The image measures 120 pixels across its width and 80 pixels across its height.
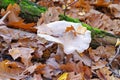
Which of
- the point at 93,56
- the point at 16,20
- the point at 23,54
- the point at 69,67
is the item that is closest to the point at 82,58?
the point at 93,56

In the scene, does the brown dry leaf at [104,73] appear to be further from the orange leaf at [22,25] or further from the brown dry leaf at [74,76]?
the orange leaf at [22,25]

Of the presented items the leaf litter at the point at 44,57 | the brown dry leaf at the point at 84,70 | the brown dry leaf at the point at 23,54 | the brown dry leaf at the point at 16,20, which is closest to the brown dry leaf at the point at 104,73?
the leaf litter at the point at 44,57

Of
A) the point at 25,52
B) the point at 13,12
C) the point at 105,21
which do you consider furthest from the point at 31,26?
the point at 105,21

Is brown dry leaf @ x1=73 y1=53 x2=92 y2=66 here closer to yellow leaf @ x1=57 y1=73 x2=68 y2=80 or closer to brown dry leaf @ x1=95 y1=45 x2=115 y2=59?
brown dry leaf @ x1=95 y1=45 x2=115 y2=59

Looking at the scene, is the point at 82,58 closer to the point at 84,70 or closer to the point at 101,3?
the point at 84,70

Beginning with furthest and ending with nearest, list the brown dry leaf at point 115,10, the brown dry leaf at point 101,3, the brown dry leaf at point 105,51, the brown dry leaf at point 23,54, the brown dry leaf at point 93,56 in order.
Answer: the brown dry leaf at point 101,3, the brown dry leaf at point 115,10, the brown dry leaf at point 105,51, the brown dry leaf at point 93,56, the brown dry leaf at point 23,54

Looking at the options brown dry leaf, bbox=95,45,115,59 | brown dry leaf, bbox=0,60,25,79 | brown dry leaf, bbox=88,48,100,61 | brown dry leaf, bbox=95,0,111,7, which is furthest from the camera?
brown dry leaf, bbox=95,0,111,7

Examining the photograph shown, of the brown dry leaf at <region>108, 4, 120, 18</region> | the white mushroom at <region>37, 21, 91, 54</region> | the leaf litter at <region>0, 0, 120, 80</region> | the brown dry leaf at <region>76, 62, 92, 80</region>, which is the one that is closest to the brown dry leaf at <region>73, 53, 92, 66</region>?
the leaf litter at <region>0, 0, 120, 80</region>
